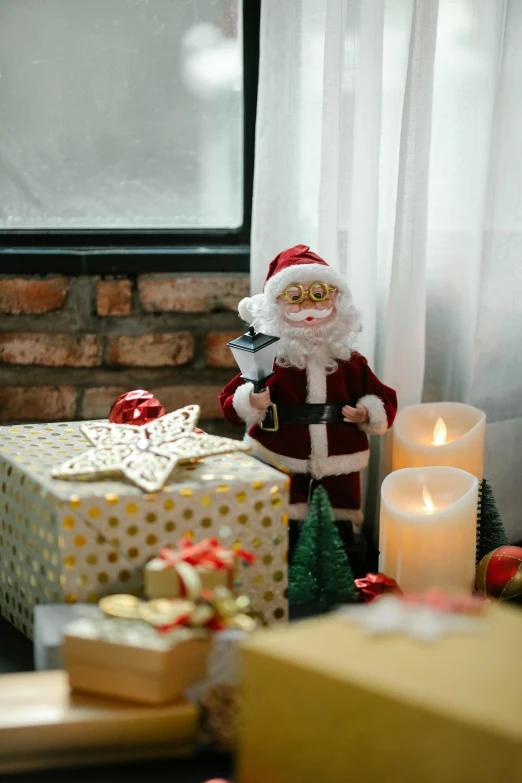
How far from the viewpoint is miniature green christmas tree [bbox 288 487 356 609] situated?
1.03 metres

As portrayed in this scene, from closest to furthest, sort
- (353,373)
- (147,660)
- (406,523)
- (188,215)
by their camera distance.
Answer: (147,660), (406,523), (353,373), (188,215)

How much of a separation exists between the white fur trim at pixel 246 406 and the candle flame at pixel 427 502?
0.24 meters

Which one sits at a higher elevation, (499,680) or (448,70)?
(448,70)

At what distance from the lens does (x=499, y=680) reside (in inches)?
22.0

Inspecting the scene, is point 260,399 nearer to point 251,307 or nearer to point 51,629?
point 251,307

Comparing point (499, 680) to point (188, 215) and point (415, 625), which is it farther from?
point (188, 215)

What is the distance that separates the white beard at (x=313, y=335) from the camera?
1.23 metres

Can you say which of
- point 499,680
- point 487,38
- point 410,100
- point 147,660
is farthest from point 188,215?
point 499,680

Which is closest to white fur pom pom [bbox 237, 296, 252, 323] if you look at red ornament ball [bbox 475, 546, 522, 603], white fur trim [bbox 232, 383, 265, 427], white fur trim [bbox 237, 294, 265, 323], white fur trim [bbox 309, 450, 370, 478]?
white fur trim [bbox 237, 294, 265, 323]

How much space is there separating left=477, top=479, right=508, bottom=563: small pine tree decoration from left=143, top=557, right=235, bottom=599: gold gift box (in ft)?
1.89

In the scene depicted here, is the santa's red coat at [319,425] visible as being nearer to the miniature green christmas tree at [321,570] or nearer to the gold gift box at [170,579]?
the miniature green christmas tree at [321,570]

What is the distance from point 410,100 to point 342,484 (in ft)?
1.85

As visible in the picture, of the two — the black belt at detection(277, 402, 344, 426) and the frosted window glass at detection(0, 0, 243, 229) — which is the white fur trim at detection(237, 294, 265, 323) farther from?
the frosted window glass at detection(0, 0, 243, 229)

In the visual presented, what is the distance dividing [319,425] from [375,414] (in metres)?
0.08
